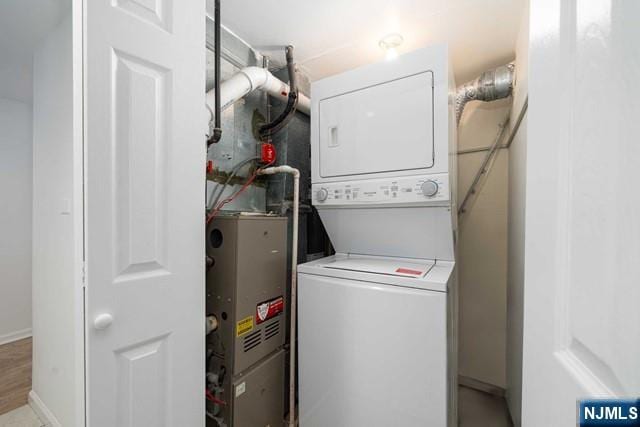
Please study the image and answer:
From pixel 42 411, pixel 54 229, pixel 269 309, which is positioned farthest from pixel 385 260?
pixel 42 411

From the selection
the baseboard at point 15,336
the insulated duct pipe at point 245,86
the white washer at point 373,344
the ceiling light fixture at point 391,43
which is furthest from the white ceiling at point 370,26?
the baseboard at point 15,336

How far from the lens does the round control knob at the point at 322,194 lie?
5.35 feet

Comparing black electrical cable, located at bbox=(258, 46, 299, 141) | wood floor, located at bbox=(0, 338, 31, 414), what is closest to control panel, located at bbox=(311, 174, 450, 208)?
black electrical cable, located at bbox=(258, 46, 299, 141)

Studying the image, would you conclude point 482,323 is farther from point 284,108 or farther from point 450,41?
point 284,108

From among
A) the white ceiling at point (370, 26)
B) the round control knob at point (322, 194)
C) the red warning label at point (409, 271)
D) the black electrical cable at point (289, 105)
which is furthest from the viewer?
the black electrical cable at point (289, 105)

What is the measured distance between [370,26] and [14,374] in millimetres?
4094

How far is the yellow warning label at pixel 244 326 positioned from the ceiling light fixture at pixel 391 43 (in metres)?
1.88

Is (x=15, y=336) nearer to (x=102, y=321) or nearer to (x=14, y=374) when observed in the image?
(x=14, y=374)

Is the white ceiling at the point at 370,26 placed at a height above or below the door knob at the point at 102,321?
above

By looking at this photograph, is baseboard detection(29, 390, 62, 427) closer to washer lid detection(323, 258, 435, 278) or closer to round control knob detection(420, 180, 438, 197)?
washer lid detection(323, 258, 435, 278)

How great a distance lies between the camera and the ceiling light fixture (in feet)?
5.63

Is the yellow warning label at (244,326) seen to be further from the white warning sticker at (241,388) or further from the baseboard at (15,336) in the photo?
the baseboard at (15,336)

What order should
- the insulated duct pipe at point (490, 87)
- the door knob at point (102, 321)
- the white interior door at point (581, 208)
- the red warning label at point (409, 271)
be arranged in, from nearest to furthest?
the white interior door at point (581, 208) < the door knob at point (102, 321) < the red warning label at point (409, 271) < the insulated duct pipe at point (490, 87)

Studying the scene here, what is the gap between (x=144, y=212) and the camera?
2.97 ft
